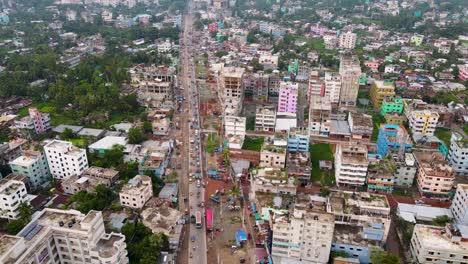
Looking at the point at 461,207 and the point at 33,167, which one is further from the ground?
the point at 33,167

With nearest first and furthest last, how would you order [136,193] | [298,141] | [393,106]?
[136,193]
[298,141]
[393,106]

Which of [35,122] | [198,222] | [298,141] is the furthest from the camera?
[35,122]

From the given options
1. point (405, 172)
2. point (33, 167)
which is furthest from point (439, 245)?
point (33, 167)

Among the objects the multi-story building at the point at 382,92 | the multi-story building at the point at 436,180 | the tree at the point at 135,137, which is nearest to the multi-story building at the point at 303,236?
the multi-story building at the point at 436,180

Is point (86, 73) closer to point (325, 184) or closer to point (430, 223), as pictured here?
point (325, 184)

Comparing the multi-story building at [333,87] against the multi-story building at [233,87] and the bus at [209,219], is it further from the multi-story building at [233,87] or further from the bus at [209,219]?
the bus at [209,219]

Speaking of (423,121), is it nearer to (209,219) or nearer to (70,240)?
(209,219)

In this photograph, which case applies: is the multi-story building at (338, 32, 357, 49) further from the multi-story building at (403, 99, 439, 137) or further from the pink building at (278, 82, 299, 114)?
the pink building at (278, 82, 299, 114)
